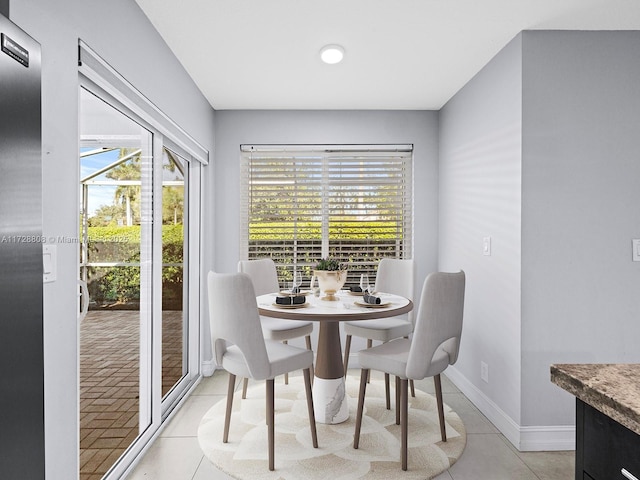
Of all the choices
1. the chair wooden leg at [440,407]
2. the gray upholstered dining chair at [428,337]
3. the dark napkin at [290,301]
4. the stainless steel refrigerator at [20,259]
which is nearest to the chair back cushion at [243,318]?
the dark napkin at [290,301]

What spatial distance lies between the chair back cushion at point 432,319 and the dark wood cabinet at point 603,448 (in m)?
1.27

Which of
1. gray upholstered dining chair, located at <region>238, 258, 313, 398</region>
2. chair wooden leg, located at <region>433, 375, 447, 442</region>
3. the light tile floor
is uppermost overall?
gray upholstered dining chair, located at <region>238, 258, 313, 398</region>

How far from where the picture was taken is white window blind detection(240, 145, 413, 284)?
4098mm

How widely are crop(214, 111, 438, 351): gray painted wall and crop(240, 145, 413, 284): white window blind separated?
11 centimetres

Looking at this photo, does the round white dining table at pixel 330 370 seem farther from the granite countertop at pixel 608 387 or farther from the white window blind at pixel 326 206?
the granite countertop at pixel 608 387

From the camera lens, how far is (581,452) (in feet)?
2.95

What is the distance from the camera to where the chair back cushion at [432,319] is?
86.1 inches

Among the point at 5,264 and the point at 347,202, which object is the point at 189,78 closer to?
the point at 347,202

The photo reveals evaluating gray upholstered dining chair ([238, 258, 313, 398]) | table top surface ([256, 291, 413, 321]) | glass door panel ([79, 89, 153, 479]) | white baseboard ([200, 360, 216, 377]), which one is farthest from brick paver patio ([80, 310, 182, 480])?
white baseboard ([200, 360, 216, 377])

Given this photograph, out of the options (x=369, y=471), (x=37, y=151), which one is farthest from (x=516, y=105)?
(x=37, y=151)

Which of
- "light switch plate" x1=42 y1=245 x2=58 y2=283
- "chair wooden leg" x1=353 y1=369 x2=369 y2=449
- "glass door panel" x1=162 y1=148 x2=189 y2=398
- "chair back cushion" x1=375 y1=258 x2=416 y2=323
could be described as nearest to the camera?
"light switch plate" x1=42 y1=245 x2=58 y2=283

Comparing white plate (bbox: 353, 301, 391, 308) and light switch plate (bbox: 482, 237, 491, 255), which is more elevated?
light switch plate (bbox: 482, 237, 491, 255)

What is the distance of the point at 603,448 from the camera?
2.71 ft

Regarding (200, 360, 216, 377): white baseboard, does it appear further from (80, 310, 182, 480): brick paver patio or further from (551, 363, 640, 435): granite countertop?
(551, 363, 640, 435): granite countertop
